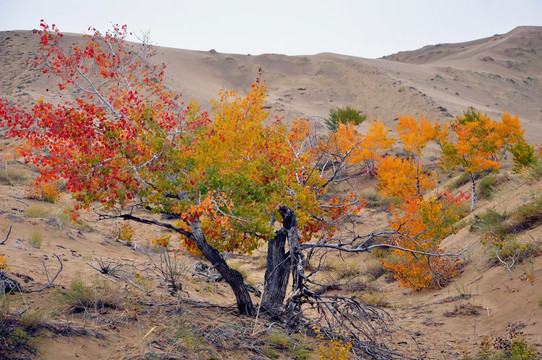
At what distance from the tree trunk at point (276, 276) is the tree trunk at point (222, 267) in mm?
344

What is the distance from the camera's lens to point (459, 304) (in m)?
10.0

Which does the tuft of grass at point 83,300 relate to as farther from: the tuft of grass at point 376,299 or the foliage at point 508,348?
the tuft of grass at point 376,299

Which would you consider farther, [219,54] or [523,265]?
[219,54]

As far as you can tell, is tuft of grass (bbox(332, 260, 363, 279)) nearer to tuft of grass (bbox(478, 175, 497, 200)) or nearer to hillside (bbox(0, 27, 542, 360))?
hillside (bbox(0, 27, 542, 360))

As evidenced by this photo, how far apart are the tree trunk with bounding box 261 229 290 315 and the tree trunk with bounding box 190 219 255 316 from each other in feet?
1.13

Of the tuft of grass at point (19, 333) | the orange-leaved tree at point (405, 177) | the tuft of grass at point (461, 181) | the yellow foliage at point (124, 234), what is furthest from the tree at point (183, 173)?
the tuft of grass at point (461, 181)

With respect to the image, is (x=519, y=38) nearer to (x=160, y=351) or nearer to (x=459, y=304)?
(x=459, y=304)

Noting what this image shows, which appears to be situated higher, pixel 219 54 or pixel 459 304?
pixel 219 54

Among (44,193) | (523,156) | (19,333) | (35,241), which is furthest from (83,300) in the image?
(523,156)

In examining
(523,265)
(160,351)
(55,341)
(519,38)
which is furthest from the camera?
(519,38)

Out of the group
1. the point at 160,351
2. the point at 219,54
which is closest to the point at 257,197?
the point at 160,351

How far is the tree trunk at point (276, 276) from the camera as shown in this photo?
7.55 m

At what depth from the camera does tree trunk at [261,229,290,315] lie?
7547 mm

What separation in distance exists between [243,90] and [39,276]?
181ft
